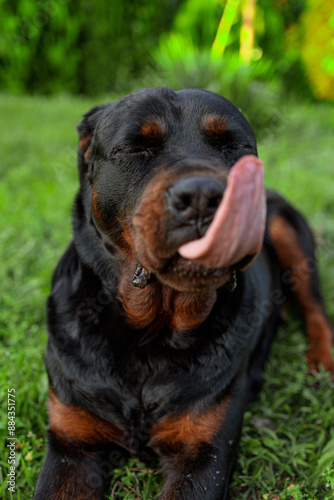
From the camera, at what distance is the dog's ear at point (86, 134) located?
6.53ft

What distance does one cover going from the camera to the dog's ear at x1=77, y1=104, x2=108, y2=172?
1991mm

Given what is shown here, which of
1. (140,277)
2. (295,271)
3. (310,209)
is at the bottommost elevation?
(310,209)

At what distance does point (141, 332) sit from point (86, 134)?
0.90 meters

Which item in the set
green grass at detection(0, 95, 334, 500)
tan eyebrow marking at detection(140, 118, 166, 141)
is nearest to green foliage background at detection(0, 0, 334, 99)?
green grass at detection(0, 95, 334, 500)

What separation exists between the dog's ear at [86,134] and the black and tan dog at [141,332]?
0.01m

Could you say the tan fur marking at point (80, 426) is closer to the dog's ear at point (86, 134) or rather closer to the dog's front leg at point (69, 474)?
the dog's front leg at point (69, 474)

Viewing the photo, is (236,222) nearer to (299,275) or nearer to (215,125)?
(215,125)

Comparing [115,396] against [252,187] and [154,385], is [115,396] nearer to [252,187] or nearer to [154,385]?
[154,385]

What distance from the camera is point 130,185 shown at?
1648mm

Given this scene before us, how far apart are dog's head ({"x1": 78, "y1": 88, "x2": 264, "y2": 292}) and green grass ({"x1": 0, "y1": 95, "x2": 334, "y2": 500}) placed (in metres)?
0.89

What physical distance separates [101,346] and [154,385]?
256mm

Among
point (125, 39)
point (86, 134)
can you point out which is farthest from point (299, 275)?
point (125, 39)

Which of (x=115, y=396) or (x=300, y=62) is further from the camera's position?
(x=300, y=62)

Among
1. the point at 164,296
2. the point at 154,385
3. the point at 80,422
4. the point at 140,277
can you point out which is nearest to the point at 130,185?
the point at 140,277
